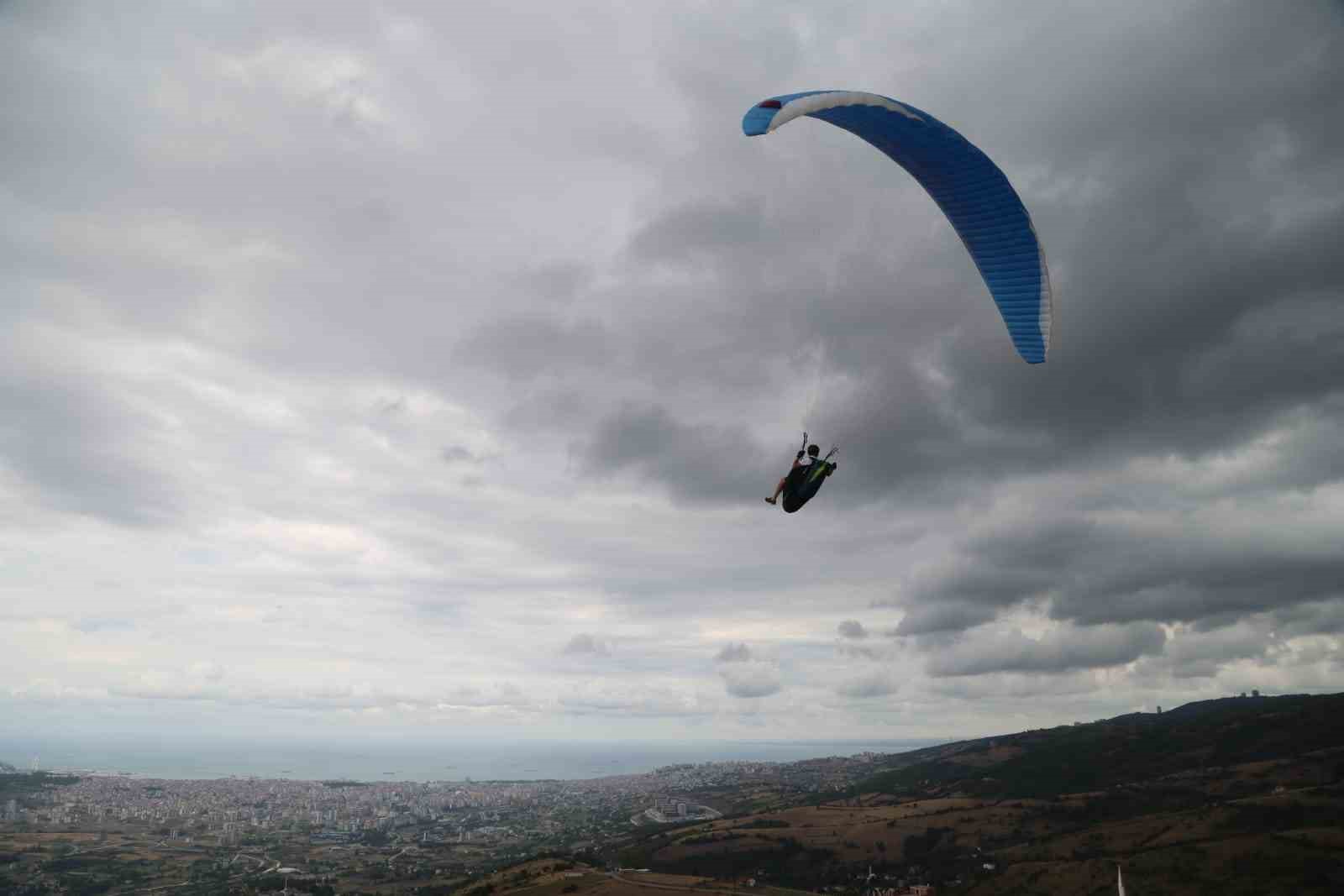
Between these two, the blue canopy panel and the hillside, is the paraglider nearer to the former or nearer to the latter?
the blue canopy panel

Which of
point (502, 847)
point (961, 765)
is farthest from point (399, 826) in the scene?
point (961, 765)

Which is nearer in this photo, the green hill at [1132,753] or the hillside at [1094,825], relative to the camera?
the hillside at [1094,825]

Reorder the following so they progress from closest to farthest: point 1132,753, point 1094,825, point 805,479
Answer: point 805,479 → point 1094,825 → point 1132,753

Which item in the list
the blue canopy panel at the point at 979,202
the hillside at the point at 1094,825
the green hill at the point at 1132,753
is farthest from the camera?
the green hill at the point at 1132,753

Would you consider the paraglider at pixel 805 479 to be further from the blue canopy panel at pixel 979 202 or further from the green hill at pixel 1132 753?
the green hill at pixel 1132 753

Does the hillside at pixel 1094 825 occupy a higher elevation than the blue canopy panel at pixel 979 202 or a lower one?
lower

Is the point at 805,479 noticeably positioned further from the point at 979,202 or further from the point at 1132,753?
the point at 1132,753

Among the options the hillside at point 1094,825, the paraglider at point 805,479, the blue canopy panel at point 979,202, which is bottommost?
the hillside at point 1094,825

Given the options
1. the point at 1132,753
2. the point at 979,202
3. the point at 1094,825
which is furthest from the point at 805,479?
the point at 1132,753

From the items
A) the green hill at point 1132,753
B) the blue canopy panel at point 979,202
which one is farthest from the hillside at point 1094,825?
the blue canopy panel at point 979,202
